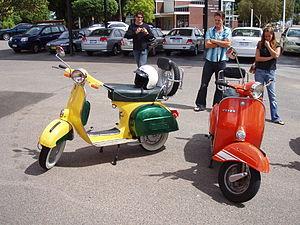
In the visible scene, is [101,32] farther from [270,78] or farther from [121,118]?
[121,118]

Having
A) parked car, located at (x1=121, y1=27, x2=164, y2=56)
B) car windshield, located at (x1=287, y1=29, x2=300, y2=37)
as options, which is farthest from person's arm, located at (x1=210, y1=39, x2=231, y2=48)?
car windshield, located at (x1=287, y1=29, x2=300, y2=37)

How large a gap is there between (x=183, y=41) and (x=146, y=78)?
46.5 ft

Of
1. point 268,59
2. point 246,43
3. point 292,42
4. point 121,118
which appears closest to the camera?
point 121,118

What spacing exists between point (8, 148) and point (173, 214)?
3.08 m

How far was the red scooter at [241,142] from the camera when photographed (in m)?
4.06

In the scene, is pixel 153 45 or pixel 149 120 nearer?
pixel 149 120

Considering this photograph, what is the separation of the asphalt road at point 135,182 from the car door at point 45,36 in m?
15.8

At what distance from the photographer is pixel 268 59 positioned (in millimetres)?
6844

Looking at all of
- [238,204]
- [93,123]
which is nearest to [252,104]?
[238,204]

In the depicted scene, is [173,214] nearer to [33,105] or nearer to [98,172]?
[98,172]

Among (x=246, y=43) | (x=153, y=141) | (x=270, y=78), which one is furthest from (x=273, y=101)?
(x=246, y=43)

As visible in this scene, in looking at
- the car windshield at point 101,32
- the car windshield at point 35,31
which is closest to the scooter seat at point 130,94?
the car windshield at point 101,32

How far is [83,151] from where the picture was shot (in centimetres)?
571

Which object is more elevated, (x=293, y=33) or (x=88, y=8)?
(x=88, y=8)
